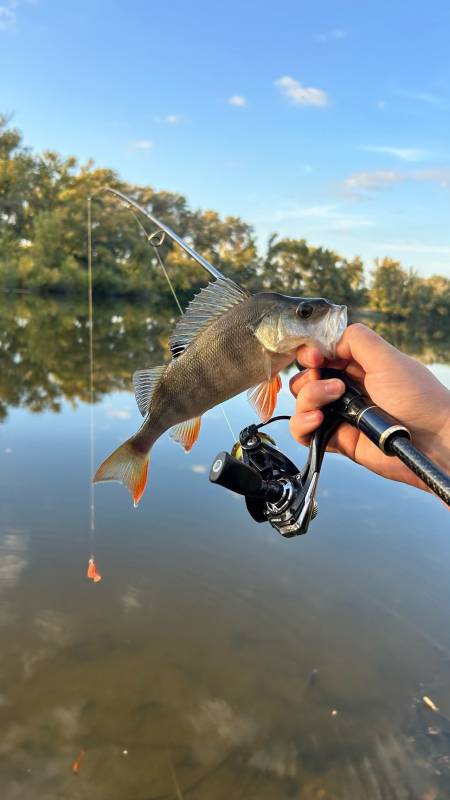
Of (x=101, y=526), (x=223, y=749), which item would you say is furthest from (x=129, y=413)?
(x=223, y=749)

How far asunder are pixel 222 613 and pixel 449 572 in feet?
6.92

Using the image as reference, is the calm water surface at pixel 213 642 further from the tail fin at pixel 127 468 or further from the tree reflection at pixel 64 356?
the tree reflection at pixel 64 356

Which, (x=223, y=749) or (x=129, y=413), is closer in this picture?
(x=223, y=749)

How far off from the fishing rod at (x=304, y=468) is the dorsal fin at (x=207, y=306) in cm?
40

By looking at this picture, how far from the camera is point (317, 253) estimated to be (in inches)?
1972

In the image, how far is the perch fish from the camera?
1800mm

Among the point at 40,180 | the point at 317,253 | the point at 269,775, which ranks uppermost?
the point at 40,180

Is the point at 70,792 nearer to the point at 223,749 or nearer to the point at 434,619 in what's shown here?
the point at 223,749

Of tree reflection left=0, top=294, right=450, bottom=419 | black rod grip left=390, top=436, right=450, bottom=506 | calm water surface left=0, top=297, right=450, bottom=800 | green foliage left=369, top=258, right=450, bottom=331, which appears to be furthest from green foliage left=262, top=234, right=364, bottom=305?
black rod grip left=390, top=436, right=450, bottom=506

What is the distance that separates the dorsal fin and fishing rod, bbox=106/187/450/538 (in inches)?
15.6

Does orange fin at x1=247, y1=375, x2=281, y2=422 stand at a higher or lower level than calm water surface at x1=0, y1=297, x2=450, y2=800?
higher

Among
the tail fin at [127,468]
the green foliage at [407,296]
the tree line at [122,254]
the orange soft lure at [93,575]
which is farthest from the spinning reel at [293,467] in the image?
the green foliage at [407,296]

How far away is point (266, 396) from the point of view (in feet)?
6.30

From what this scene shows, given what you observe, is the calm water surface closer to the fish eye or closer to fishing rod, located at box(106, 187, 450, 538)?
fishing rod, located at box(106, 187, 450, 538)
